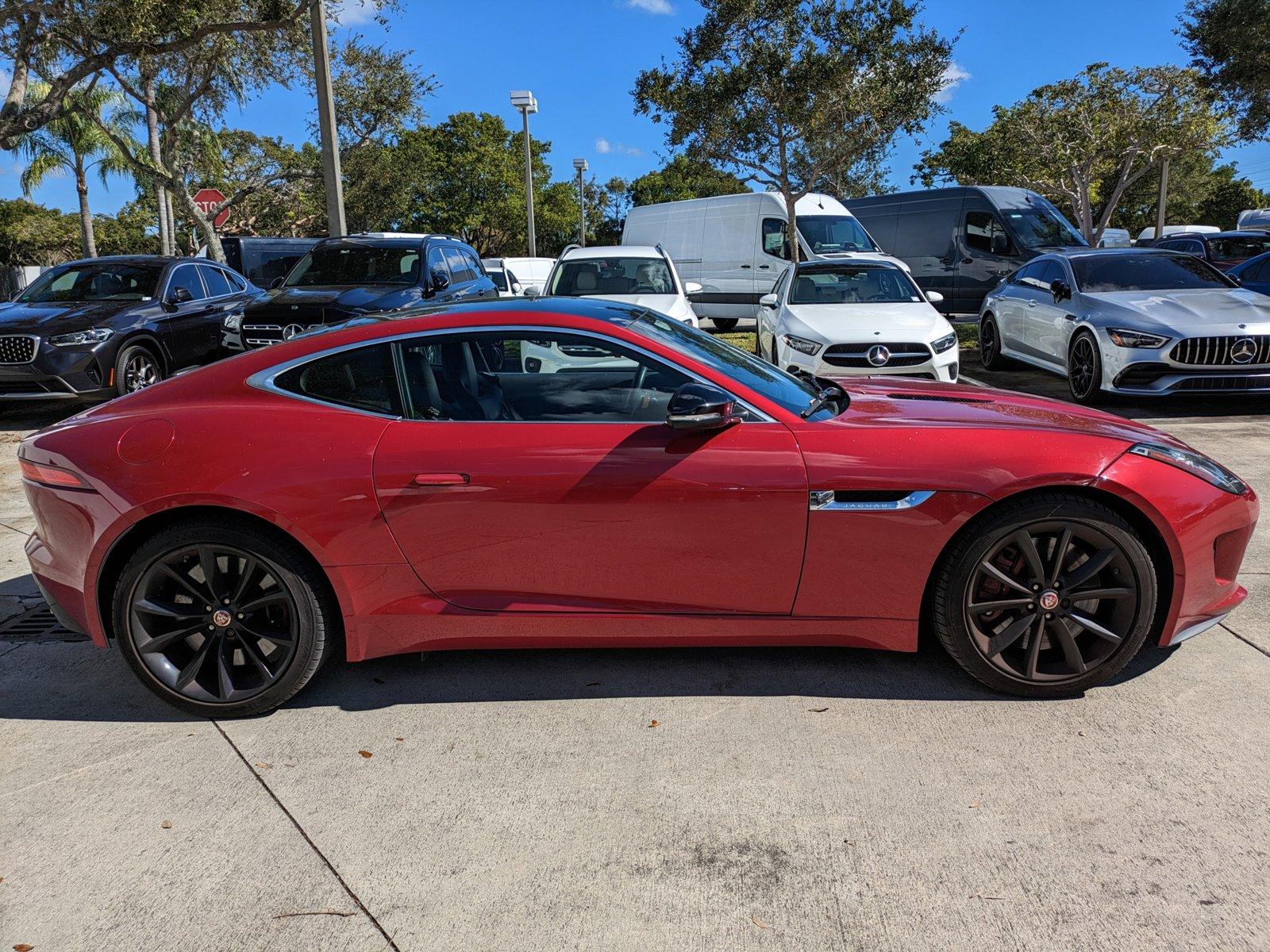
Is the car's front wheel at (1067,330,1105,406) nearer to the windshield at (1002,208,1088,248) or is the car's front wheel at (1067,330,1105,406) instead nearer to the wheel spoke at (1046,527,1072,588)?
the wheel spoke at (1046,527,1072,588)

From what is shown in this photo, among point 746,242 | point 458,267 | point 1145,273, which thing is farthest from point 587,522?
point 746,242

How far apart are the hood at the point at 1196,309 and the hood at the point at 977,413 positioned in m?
5.50

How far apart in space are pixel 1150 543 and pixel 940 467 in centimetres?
80

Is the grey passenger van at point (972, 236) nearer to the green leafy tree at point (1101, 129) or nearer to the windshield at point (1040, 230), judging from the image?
the windshield at point (1040, 230)

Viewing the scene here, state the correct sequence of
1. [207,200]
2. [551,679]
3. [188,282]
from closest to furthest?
[551,679] < [188,282] < [207,200]

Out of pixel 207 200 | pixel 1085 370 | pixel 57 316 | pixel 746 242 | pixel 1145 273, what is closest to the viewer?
pixel 1085 370

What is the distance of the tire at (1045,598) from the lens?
3.22 meters

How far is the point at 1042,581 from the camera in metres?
3.27

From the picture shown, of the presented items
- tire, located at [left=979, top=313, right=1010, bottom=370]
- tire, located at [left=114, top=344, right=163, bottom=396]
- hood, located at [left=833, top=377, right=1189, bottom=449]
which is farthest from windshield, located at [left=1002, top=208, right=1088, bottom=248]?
hood, located at [left=833, top=377, right=1189, bottom=449]

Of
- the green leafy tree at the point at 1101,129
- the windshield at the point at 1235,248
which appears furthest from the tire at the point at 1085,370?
the green leafy tree at the point at 1101,129

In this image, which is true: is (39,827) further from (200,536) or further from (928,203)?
(928,203)

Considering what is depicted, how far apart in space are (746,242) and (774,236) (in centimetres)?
59

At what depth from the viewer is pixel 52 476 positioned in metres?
3.42

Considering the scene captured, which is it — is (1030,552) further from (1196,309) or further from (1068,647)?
(1196,309)
